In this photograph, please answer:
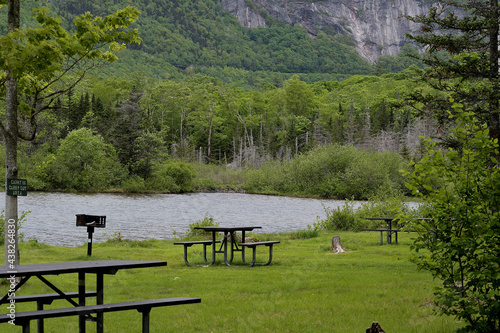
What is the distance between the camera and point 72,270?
4828mm

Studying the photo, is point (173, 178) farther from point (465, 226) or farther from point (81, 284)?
point (465, 226)

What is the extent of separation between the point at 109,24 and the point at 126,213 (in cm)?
2844

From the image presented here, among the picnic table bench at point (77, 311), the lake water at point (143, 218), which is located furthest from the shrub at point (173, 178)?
the picnic table bench at point (77, 311)

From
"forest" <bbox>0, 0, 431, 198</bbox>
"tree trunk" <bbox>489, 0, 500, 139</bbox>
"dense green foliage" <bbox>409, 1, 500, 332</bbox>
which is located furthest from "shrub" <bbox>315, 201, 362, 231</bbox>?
"dense green foliage" <bbox>409, 1, 500, 332</bbox>

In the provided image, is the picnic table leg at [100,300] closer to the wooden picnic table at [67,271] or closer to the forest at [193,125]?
the wooden picnic table at [67,271]

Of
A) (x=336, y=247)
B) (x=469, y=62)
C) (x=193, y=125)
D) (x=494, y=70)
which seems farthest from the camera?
(x=193, y=125)

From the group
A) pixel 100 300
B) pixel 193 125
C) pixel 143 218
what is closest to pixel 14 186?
pixel 100 300

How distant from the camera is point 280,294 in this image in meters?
8.52

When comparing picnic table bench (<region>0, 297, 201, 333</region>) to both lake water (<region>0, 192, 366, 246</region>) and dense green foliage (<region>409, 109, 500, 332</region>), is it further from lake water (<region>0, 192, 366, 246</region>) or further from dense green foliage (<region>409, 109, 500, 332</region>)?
lake water (<region>0, 192, 366, 246</region>)

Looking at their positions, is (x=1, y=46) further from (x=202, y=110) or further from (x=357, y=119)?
(x=357, y=119)

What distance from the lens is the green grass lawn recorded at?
6645 mm

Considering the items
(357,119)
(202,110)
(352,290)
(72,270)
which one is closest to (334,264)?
(352,290)

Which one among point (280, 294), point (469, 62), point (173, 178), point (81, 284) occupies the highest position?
point (469, 62)

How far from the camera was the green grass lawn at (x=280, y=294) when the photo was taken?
6645 millimetres
